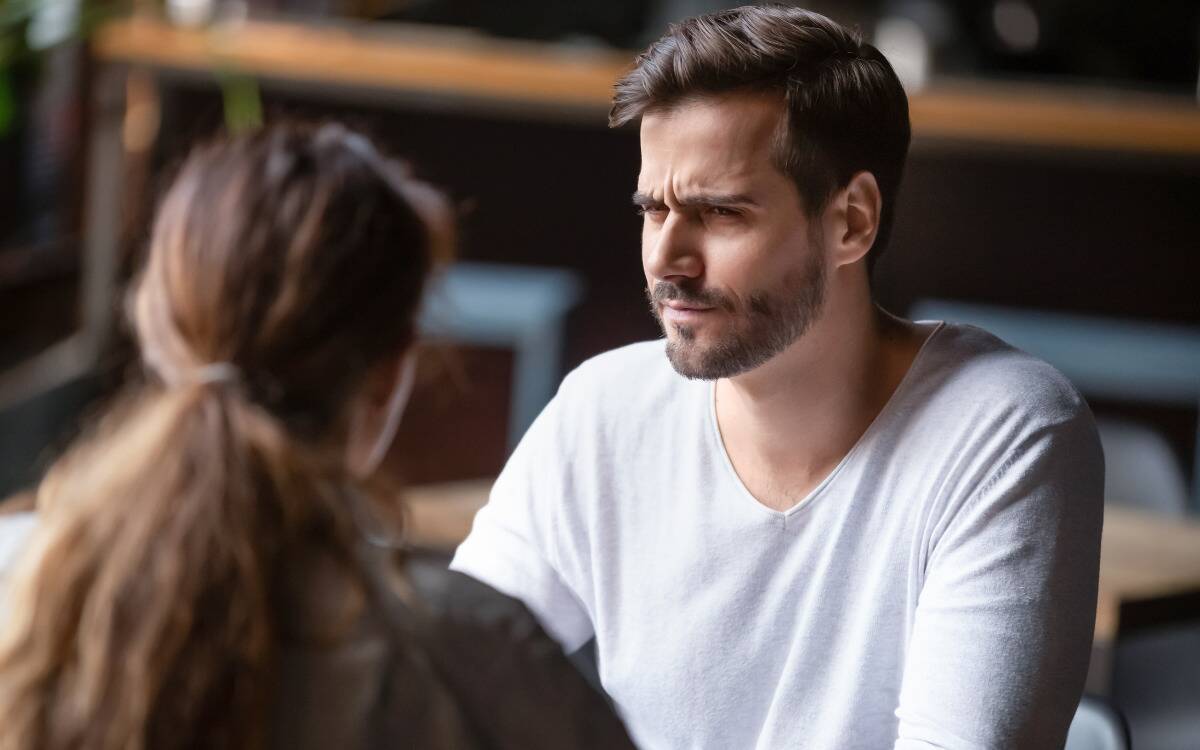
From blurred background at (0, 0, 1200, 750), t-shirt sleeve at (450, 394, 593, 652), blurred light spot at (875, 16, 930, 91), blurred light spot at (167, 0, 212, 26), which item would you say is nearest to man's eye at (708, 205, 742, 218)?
t-shirt sleeve at (450, 394, 593, 652)

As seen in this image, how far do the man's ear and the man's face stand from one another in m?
0.02

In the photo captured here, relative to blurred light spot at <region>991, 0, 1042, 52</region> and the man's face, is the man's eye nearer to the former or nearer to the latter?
the man's face

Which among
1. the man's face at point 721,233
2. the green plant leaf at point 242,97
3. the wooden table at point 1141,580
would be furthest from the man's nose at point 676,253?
the green plant leaf at point 242,97

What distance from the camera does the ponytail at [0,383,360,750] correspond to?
746 mm

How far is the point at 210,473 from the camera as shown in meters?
0.76

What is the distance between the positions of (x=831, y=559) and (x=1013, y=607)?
0.45ft

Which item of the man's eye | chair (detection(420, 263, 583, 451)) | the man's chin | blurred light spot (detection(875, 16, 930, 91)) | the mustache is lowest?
chair (detection(420, 263, 583, 451))

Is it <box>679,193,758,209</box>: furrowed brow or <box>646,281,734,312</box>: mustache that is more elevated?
<box>679,193,758,209</box>: furrowed brow

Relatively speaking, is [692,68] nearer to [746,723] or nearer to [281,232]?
[281,232]

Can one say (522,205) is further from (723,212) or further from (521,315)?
(723,212)

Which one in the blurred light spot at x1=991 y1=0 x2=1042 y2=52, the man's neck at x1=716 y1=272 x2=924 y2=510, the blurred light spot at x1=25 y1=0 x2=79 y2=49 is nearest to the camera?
the man's neck at x1=716 y1=272 x2=924 y2=510

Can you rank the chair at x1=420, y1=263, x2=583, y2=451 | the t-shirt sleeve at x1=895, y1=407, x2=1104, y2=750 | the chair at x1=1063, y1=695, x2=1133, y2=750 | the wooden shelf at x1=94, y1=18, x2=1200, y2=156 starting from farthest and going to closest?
the chair at x1=420, y1=263, x2=583, y2=451
the wooden shelf at x1=94, y1=18, x2=1200, y2=156
the chair at x1=1063, y1=695, x2=1133, y2=750
the t-shirt sleeve at x1=895, y1=407, x2=1104, y2=750

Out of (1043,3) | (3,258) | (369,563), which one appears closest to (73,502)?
(369,563)

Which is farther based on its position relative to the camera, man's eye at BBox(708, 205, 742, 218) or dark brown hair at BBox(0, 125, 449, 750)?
man's eye at BBox(708, 205, 742, 218)
